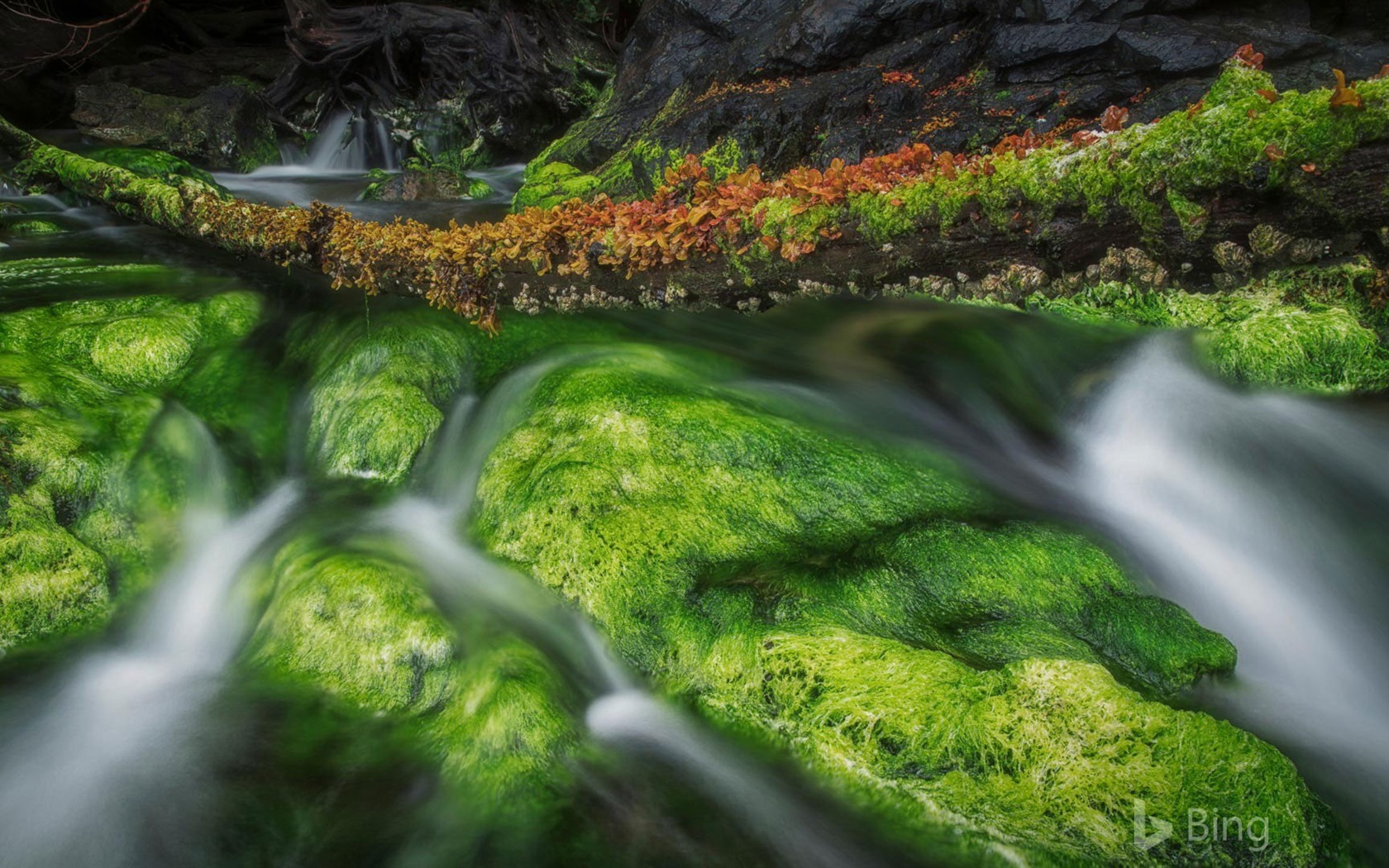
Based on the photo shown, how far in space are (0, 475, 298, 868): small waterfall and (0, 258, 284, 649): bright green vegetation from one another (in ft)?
1.03

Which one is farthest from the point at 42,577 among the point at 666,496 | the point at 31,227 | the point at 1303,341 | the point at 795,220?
the point at 1303,341

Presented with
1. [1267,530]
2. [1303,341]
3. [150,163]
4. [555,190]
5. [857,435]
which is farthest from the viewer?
[555,190]

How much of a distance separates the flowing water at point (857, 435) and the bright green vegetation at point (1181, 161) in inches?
72.1

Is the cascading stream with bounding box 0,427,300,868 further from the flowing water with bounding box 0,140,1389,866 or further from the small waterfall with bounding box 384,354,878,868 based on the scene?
the small waterfall with bounding box 384,354,878,868

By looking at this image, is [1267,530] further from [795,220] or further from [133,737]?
[133,737]

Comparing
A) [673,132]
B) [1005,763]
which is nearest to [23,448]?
[1005,763]

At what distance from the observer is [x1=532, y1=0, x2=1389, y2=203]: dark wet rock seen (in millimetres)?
9328

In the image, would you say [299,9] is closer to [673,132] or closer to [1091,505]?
[673,132]

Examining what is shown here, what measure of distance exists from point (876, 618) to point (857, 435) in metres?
1.67

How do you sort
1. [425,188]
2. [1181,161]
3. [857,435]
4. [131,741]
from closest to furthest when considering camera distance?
[1181,161]
[131,741]
[857,435]
[425,188]

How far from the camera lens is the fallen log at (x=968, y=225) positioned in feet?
8.52

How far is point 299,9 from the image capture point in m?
17.5

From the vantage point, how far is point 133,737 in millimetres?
3260

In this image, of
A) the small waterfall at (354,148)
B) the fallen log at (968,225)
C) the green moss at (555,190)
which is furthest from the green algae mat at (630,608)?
the small waterfall at (354,148)
